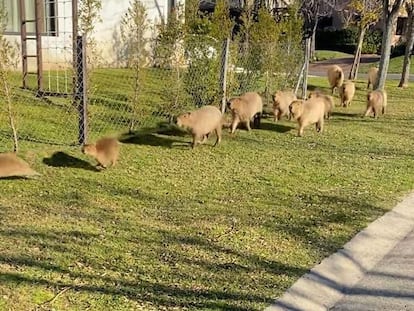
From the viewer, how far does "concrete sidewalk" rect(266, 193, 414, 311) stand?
3.55 meters

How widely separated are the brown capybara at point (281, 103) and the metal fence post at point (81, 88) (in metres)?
3.80

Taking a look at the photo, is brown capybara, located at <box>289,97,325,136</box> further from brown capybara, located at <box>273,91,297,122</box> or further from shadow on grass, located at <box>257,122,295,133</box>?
brown capybara, located at <box>273,91,297,122</box>

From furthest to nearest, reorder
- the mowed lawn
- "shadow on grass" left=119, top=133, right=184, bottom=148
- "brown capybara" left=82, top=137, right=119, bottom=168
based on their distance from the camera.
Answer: "shadow on grass" left=119, top=133, right=184, bottom=148 → "brown capybara" left=82, top=137, right=119, bottom=168 → the mowed lawn

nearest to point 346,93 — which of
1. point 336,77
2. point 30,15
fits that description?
point 336,77

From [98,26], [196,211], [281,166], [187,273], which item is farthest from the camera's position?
[98,26]

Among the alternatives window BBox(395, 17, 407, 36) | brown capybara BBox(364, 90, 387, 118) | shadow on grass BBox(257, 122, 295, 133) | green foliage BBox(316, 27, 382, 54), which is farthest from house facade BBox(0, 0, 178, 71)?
window BBox(395, 17, 407, 36)

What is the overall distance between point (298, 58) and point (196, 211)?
7.76 meters

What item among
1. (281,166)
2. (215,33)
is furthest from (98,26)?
(281,166)

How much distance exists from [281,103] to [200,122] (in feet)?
8.69

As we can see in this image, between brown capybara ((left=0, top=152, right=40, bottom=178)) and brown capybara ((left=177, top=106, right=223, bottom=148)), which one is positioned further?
brown capybara ((left=177, top=106, right=223, bottom=148))

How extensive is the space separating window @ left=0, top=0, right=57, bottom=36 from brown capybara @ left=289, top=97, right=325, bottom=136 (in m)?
8.07

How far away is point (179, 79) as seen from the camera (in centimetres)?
882

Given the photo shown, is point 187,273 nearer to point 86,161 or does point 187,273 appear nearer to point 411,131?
point 86,161

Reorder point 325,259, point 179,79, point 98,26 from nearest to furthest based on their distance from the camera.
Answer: point 325,259, point 179,79, point 98,26
